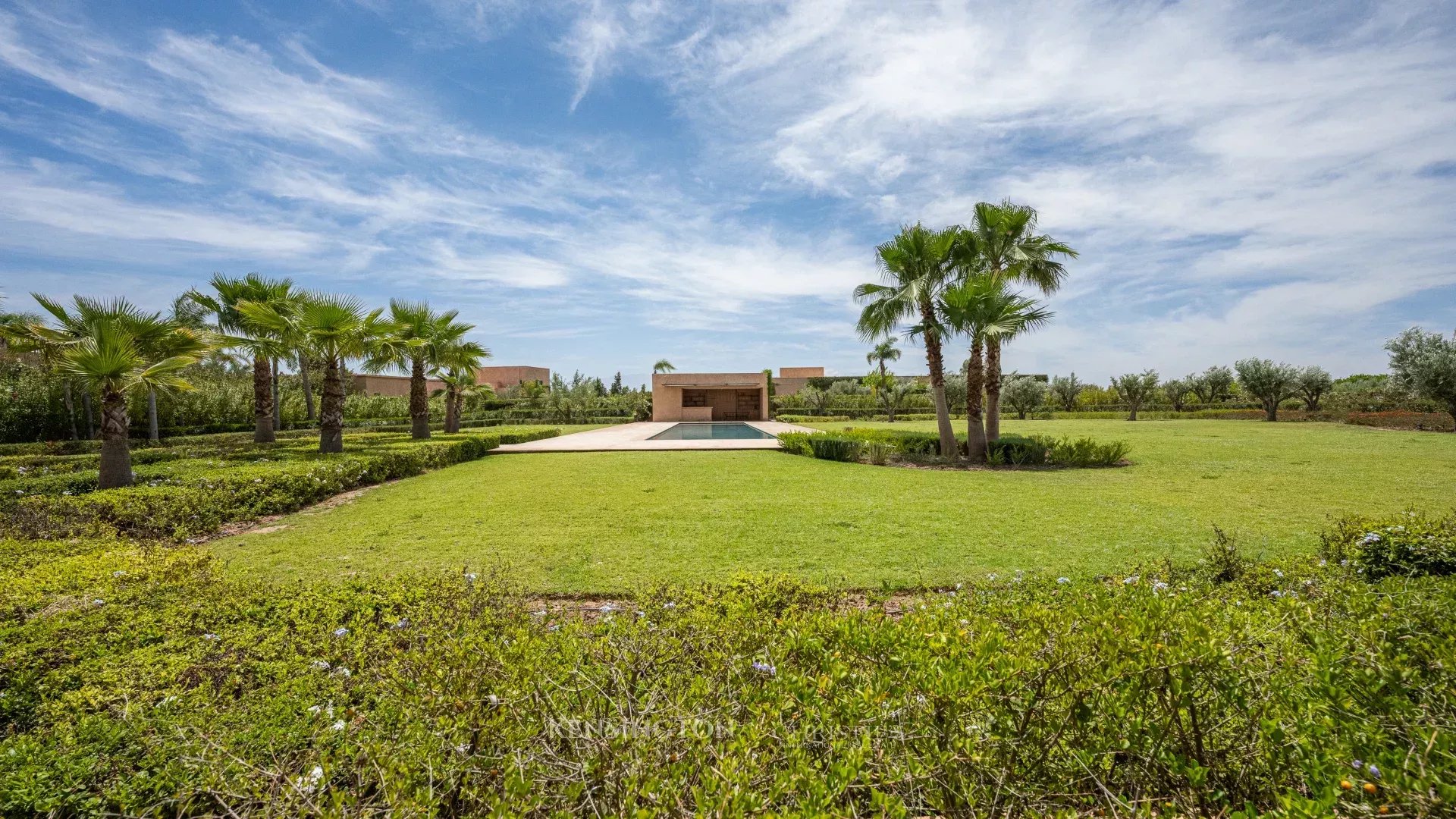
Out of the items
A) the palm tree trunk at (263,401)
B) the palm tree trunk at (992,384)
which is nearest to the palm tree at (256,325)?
the palm tree trunk at (263,401)

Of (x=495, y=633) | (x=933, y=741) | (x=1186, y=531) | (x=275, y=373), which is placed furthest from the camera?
(x=275, y=373)

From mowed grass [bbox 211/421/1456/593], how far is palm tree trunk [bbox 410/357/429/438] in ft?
17.7

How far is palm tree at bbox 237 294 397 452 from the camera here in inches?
520

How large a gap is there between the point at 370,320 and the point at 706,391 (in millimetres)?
31659

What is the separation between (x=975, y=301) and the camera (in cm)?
1309

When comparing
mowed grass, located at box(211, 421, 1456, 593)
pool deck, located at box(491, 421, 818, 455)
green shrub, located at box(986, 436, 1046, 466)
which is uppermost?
green shrub, located at box(986, 436, 1046, 466)

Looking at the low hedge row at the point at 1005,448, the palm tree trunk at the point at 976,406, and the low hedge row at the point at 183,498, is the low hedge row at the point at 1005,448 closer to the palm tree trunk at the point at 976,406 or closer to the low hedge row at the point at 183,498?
the palm tree trunk at the point at 976,406

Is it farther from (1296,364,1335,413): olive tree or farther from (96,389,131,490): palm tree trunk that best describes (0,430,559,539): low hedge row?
(1296,364,1335,413): olive tree

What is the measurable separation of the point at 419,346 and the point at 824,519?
1503 cm

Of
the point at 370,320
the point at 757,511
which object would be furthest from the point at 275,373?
the point at 757,511

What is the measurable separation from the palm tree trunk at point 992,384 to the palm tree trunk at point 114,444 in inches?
627

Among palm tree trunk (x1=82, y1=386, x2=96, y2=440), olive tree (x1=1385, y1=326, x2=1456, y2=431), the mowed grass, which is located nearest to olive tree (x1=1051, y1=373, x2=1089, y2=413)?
olive tree (x1=1385, y1=326, x2=1456, y2=431)

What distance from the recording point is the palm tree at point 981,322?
1304 centimetres

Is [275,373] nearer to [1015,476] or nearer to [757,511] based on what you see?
[757,511]
